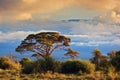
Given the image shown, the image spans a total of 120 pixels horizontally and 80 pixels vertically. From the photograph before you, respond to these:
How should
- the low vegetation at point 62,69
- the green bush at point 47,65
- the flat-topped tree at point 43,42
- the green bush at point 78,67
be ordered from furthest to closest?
1. the flat-topped tree at point 43,42
2. the green bush at point 47,65
3. the green bush at point 78,67
4. the low vegetation at point 62,69

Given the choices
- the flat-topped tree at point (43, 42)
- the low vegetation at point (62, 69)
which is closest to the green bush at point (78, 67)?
the low vegetation at point (62, 69)

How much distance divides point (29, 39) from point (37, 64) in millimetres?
29620

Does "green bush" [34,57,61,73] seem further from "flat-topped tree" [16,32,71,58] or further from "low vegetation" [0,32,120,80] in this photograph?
"flat-topped tree" [16,32,71,58]

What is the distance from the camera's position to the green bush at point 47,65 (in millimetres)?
28361

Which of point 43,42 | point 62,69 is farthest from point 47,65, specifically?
point 43,42

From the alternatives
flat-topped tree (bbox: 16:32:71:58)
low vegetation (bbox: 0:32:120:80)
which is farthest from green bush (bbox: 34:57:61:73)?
flat-topped tree (bbox: 16:32:71:58)

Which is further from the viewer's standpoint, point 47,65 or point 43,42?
point 43,42

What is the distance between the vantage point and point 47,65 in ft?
94.6

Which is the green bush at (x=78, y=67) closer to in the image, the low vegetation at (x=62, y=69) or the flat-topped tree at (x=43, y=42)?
the low vegetation at (x=62, y=69)

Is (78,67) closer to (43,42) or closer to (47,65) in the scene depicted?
(47,65)

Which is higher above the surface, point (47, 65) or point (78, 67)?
point (47, 65)

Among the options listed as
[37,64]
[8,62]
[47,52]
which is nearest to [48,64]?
[37,64]

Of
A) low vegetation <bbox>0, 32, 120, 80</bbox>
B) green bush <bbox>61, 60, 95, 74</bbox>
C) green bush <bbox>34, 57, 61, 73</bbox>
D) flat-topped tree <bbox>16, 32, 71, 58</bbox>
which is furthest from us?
flat-topped tree <bbox>16, 32, 71, 58</bbox>

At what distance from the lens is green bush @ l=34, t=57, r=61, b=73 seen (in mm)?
28361
